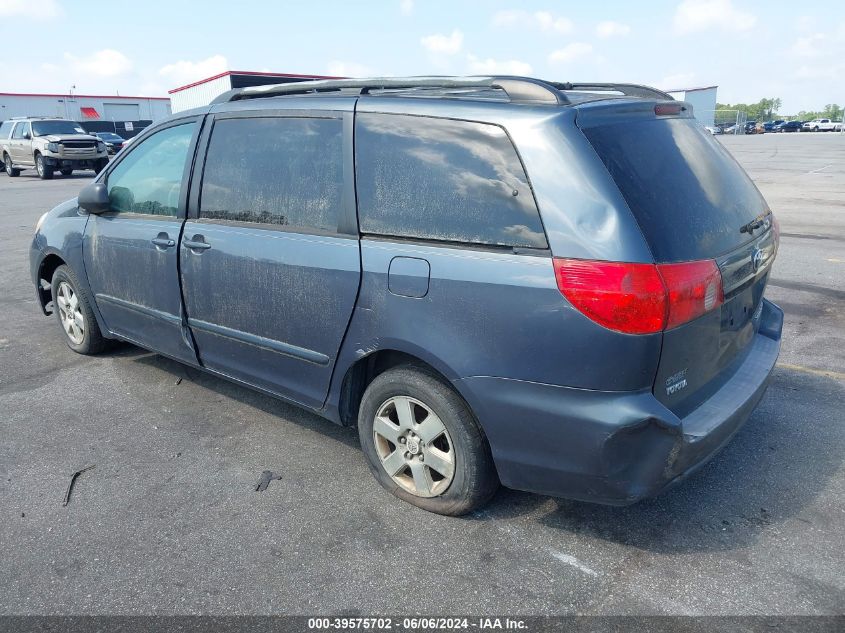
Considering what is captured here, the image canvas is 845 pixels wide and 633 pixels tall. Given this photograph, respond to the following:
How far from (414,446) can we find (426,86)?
5.40ft

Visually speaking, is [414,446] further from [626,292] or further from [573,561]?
[626,292]

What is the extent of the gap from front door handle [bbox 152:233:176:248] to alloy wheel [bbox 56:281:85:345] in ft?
4.65

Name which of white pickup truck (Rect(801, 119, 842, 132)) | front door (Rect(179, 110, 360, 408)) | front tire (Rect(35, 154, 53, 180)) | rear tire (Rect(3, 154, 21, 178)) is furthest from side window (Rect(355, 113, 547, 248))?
white pickup truck (Rect(801, 119, 842, 132))

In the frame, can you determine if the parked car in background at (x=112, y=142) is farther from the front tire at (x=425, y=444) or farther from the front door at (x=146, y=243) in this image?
the front tire at (x=425, y=444)

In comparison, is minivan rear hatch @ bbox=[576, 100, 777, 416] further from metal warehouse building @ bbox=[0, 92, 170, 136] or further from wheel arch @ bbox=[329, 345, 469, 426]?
metal warehouse building @ bbox=[0, 92, 170, 136]

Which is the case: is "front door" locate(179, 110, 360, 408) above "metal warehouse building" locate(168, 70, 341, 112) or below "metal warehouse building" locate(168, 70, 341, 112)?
below

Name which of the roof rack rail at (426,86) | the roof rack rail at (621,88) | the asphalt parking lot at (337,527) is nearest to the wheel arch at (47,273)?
the asphalt parking lot at (337,527)

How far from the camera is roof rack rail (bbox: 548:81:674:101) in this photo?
11.0 feet

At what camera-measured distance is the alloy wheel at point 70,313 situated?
5148 millimetres

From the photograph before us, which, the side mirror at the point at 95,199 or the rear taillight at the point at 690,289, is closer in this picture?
the rear taillight at the point at 690,289

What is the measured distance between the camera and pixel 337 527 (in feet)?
9.98

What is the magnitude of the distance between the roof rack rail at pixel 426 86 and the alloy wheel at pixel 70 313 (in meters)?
2.07

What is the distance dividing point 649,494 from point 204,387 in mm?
3082

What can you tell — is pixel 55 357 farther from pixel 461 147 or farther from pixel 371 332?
pixel 461 147
